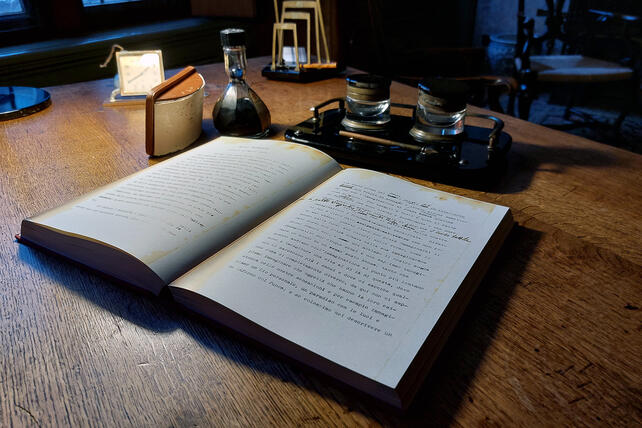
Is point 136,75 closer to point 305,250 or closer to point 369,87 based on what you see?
point 369,87

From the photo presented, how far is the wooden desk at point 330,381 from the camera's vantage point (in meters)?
0.38

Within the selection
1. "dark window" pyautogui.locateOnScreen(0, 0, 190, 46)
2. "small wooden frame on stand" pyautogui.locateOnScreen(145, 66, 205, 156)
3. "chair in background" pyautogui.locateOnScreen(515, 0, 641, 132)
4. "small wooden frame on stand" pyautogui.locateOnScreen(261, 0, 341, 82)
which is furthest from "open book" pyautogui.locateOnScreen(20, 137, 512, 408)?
"chair in background" pyautogui.locateOnScreen(515, 0, 641, 132)

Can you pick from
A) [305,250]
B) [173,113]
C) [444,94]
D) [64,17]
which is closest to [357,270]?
[305,250]

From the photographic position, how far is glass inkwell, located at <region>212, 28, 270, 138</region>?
0.89m

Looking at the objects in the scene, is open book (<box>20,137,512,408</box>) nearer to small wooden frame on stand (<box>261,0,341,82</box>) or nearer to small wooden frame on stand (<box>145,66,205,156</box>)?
small wooden frame on stand (<box>145,66,205,156</box>)

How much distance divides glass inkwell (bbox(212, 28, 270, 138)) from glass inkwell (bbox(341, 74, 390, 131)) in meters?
0.17

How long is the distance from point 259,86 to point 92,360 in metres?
1.02

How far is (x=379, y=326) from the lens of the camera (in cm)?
41

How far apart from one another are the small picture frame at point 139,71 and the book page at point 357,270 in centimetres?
77

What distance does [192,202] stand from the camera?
586mm

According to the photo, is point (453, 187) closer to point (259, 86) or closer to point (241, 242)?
point (241, 242)

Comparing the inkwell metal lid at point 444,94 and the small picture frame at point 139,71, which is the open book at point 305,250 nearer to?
the inkwell metal lid at point 444,94

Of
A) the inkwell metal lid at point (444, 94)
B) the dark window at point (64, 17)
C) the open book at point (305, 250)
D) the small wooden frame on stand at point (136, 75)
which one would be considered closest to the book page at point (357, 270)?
the open book at point (305, 250)

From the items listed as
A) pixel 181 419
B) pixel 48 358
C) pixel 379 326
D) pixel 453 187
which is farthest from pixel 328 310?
pixel 453 187
